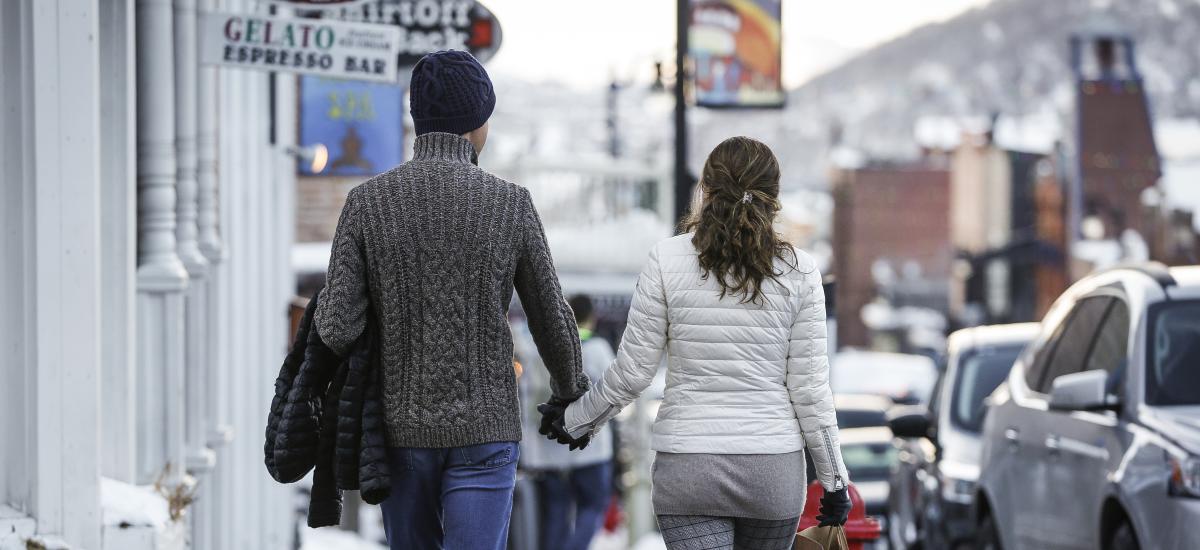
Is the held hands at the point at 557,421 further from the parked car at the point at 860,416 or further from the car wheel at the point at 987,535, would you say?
the parked car at the point at 860,416

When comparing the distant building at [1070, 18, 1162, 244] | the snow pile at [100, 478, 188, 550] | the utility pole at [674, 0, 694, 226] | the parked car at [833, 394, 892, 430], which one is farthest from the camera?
the distant building at [1070, 18, 1162, 244]

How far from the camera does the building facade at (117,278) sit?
18.2 feet

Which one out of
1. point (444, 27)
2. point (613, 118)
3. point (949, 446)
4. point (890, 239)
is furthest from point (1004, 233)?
point (444, 27)

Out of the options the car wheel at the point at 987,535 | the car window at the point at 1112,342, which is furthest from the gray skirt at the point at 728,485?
the car wheel at the point at 987,535

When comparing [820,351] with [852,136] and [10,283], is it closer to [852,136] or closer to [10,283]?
[10,283]

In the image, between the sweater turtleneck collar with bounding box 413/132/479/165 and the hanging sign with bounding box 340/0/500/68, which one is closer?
the sweater turtleneck collar with bounding box 413/132/479/165

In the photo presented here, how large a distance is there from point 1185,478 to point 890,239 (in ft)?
248

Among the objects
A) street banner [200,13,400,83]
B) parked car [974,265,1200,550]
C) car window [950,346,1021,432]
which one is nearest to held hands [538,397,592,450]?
parked car [974,265,1200,550]

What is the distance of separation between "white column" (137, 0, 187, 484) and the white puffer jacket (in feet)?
9.89

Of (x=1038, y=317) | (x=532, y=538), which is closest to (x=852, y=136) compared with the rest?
(x=1038, y=317)

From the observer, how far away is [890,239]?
8094cm

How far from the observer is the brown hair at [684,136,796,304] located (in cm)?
476

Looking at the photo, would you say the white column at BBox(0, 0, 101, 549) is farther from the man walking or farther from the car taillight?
the car taillight

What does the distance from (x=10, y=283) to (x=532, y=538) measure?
6.21 metres
